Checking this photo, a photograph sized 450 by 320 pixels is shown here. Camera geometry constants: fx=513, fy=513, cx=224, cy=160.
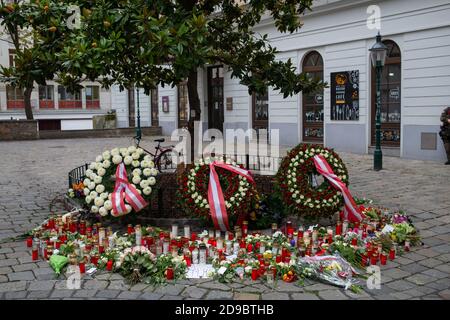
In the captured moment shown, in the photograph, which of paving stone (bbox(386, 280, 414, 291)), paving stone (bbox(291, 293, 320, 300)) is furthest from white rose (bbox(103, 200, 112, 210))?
paving stone (bbox(386, 280, 414, 291))

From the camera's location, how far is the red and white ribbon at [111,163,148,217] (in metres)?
6.76

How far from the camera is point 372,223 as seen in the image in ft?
22.4

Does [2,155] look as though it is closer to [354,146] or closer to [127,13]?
[354,146]

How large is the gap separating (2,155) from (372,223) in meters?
15.1

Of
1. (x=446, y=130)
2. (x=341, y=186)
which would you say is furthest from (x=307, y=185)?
(x=446, y=130)

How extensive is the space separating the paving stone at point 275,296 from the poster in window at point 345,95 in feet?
44.1

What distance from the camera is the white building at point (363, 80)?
15.0 meters

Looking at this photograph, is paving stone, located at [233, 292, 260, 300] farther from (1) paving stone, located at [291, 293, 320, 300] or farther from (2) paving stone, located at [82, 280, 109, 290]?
(2) paving stone, located at [82, 280, 109, 290]

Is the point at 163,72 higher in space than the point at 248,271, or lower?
higher

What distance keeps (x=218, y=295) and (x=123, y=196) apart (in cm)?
262

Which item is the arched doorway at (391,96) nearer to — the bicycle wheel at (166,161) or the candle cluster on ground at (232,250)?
the bicycle wheel at (166,161)

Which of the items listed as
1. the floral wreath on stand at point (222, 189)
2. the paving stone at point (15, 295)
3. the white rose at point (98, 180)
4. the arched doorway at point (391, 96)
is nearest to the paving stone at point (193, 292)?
the paving stone at point (15, 295)

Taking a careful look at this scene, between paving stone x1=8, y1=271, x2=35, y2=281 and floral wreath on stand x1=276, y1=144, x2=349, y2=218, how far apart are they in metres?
3.36

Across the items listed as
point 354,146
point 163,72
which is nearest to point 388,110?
point 354,146
